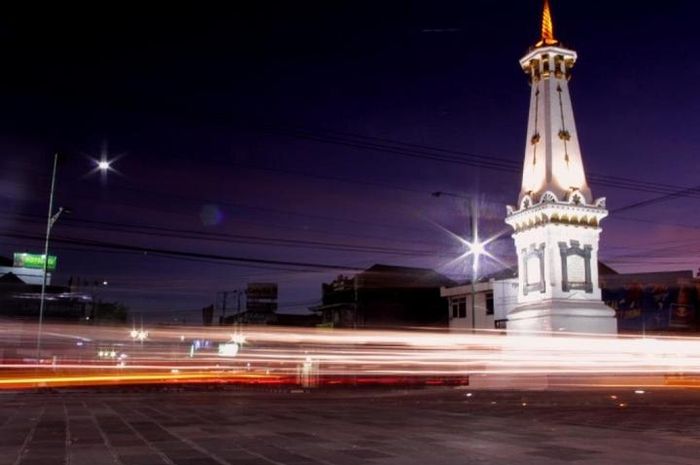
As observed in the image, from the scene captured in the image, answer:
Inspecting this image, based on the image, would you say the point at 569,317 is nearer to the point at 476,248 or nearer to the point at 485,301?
the point at 476,248

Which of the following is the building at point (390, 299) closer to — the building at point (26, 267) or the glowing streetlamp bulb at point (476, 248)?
the glowing streetlamp bulb at point (476, 248)

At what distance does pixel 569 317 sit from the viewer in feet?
106

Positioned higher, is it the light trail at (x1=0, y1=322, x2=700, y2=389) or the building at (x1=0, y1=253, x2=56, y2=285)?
the building at (x1=0, y1=253, x2=56, y2=285)

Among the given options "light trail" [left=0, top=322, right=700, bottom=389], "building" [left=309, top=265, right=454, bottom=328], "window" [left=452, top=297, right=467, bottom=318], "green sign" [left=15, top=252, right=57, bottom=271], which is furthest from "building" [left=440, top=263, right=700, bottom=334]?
"green sign" [left=15, top=252, right=57, bottom=271]

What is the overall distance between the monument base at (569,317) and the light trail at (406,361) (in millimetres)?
474

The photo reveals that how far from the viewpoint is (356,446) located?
33.4 ft

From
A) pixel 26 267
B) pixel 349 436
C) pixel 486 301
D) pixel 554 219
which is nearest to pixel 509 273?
pixel 486 301

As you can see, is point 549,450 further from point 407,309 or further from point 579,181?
point 407,309

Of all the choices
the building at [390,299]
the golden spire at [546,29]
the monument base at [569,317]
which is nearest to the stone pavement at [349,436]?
the monument base at [569,317]

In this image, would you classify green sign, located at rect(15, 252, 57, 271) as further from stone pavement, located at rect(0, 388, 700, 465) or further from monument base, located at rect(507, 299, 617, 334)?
stone pavement, located at rect(0, 388, 700, 465)

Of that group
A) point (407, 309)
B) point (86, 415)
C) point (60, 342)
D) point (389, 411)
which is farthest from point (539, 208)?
point (60, 342)

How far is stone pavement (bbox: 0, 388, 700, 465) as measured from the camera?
8969mm

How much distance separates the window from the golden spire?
21.9 meters

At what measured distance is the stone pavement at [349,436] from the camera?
29.4 feet
